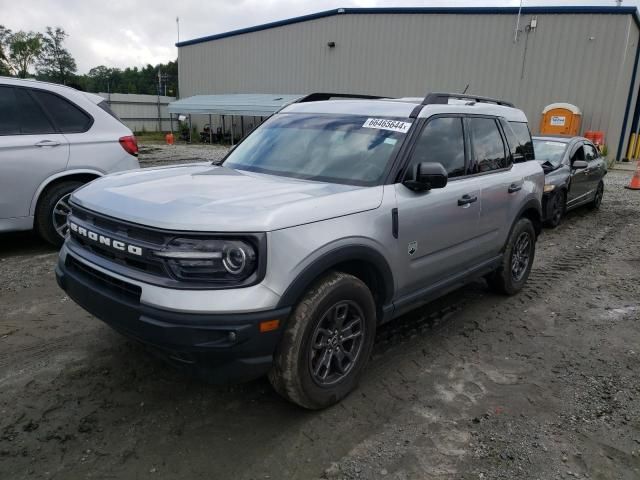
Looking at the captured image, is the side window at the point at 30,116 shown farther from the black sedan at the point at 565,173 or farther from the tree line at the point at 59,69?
the tree line at the point at 59,69

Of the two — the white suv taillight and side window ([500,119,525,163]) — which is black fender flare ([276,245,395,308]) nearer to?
side window ([500,119,525,163])

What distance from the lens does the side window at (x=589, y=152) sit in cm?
949

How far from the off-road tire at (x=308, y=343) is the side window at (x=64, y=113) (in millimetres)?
4345

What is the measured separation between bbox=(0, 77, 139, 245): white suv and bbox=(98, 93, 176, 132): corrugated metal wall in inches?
1151

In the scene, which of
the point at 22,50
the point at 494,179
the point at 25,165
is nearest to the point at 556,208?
the point at 494,179

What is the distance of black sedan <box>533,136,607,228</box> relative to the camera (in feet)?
26.6

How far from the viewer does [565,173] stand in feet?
27.3

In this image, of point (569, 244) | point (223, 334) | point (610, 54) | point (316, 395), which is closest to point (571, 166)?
point (569, 244)

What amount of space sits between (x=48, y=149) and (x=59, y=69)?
81393 mm

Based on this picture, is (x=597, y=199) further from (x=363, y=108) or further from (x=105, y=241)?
(x=105, y=241)

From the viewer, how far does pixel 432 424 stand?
2930 millimetres

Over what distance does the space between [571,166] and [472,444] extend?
7105 millimetres

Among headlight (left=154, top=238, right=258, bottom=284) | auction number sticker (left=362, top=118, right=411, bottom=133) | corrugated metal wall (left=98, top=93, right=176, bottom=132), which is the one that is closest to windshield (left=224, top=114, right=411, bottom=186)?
auction number sticker (left=362, top=118, right=411, bottom=133)

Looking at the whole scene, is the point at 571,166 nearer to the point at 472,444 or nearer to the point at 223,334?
the point at 472,444
